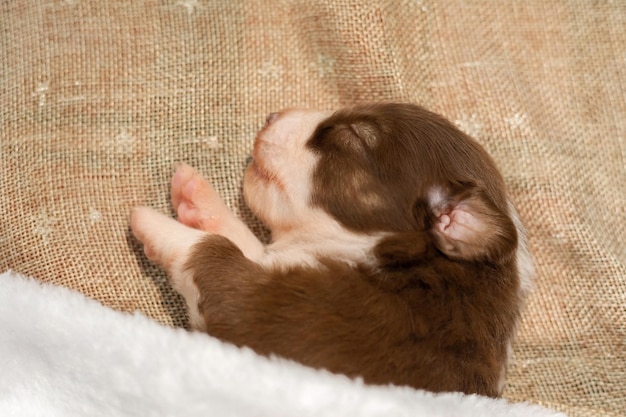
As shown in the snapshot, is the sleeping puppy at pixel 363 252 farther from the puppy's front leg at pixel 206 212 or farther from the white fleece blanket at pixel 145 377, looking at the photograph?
the white fleece blanket at pixel 145 377

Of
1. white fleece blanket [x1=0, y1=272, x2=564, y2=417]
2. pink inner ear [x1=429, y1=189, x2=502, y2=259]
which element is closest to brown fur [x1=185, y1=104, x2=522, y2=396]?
pink inner ear [x1=429, y1=189, x2=502, y2=259]

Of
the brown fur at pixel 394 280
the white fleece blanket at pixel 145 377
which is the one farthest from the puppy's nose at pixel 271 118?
the white fleece blanket at pixel 145 377

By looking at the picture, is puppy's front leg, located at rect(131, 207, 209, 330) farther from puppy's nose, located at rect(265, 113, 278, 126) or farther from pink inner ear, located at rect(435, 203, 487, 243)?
pink inner ear, located at rect(435, 203, 487, 243)

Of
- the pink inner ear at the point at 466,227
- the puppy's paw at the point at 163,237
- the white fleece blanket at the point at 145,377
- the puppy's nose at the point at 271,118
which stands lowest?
the white fleece blanket at the point at 145,377

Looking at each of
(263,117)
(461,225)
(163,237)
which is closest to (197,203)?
(163,237)

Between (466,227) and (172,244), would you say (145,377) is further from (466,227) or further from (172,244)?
(466,227)
